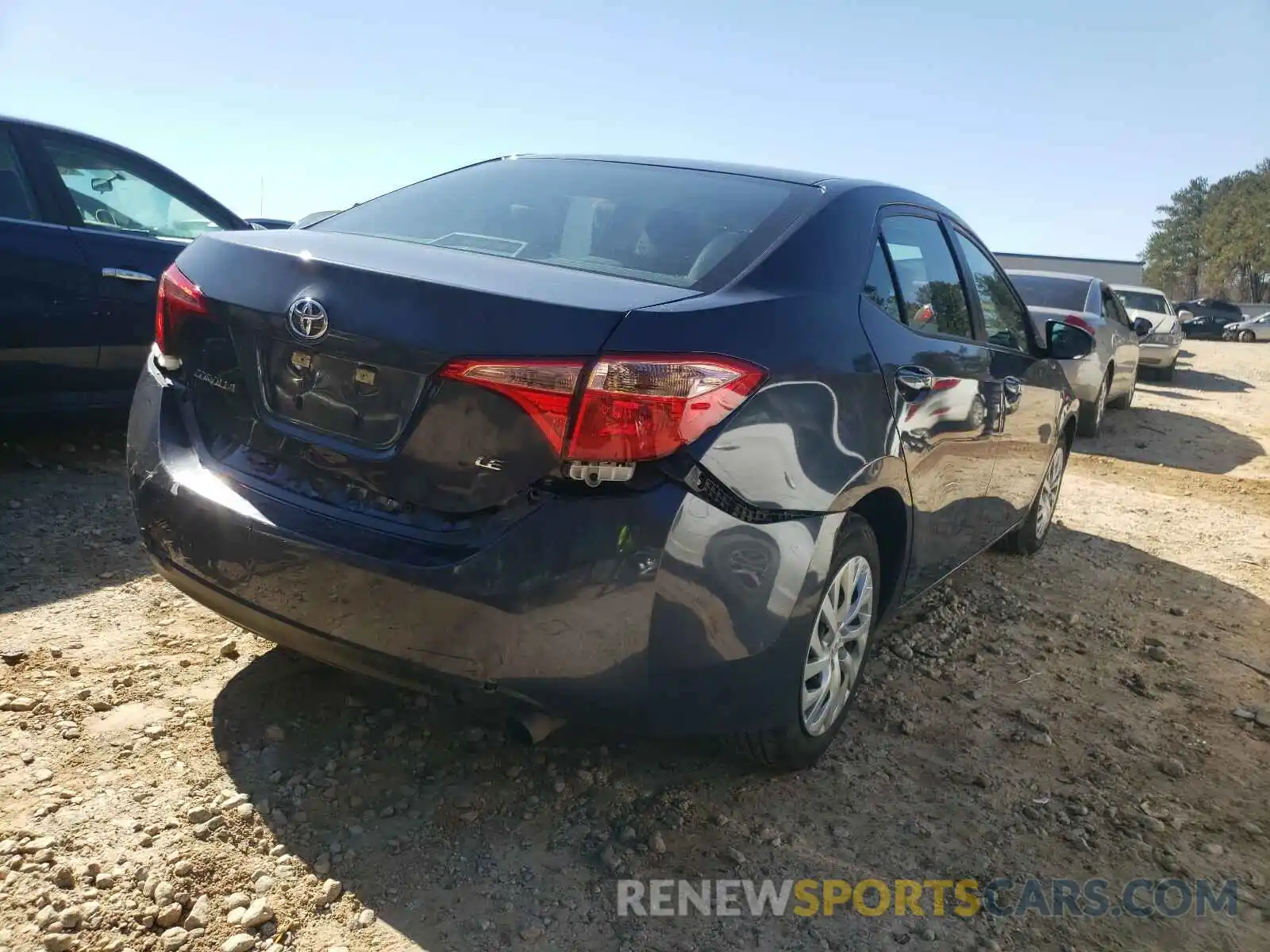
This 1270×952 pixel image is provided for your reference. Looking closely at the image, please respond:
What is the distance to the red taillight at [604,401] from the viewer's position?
6.85ft

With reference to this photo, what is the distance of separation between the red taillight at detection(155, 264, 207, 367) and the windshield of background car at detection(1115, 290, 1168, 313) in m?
17.8

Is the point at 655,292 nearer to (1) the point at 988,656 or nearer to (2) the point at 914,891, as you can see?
(2) the point at 914,891

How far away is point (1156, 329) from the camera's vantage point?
16.2 metres

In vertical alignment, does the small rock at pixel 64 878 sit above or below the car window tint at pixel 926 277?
below

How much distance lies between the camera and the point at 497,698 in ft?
7.29

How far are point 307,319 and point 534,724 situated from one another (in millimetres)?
1026

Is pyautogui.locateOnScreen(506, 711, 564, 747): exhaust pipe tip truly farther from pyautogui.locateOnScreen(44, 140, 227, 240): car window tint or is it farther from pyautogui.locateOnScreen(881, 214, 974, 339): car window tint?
pyautogui.locateOnScreen(44, 140, 227, 240): car window tint

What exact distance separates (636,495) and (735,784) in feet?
3.62

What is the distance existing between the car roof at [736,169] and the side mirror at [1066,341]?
59.2 inches

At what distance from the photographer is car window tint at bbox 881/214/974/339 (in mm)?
3227

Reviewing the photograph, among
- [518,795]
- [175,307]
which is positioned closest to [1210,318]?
[518,795]

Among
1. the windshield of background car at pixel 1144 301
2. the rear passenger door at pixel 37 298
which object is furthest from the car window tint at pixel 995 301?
the windshield of background car at pixel 1144 301

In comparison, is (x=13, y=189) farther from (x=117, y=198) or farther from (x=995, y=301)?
(x=995, y=301)

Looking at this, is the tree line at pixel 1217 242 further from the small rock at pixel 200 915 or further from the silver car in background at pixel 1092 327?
the small rock at pixel 200 915
